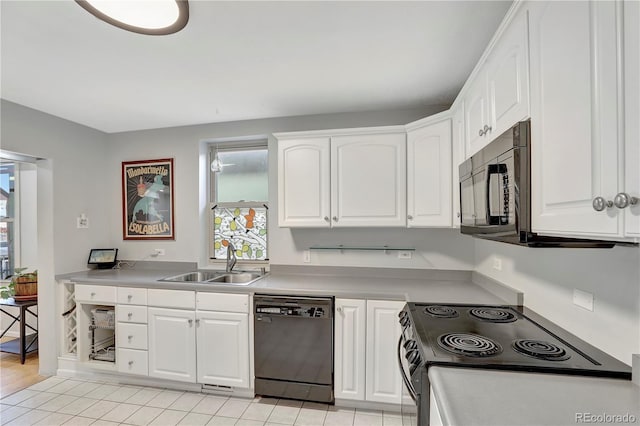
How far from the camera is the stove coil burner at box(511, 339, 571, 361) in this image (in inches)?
43.6

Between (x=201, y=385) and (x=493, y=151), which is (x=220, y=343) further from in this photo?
(x=493, y=151)

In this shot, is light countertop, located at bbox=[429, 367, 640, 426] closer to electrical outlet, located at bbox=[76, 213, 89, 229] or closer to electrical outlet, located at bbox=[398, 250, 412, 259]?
electrical outlet, located at bbox=[398, 250, 412, 259]

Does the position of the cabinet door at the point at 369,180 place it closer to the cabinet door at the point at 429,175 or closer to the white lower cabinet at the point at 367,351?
the cabinet door at the point at 429,175

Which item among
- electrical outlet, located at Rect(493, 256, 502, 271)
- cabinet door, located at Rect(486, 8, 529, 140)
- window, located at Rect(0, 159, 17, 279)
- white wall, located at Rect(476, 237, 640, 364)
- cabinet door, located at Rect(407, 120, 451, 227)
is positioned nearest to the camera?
white wall, located at Rect(476, 237, 640, 364)

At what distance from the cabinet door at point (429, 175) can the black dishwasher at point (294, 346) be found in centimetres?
95

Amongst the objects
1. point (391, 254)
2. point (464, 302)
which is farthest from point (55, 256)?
point (464, 302)

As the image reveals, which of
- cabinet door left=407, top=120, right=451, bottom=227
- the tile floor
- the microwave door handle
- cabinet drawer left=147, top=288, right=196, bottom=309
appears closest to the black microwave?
the microwave door handle

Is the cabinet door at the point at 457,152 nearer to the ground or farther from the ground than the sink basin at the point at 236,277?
farther from the ground

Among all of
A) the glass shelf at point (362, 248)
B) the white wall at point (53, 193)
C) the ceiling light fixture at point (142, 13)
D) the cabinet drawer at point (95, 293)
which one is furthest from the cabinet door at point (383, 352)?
the white wall at point (53, 193)

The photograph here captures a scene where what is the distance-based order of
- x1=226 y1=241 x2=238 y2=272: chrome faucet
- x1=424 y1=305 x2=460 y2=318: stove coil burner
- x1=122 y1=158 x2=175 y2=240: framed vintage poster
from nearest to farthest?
1. x1=424 y1=305 x2=460 y2=318: stove coil burner
2. x1=226 y1=241 x2=238 y2=272: chrome faucet
3. x1=122 y1=158 x2=175 y2=240: framed vintage poster

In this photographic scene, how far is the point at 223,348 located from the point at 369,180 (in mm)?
1744

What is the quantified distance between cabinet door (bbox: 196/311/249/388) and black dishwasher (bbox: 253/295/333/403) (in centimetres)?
12

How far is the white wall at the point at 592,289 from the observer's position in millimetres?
986

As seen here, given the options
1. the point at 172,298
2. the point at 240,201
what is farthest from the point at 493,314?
the point at 240,201
